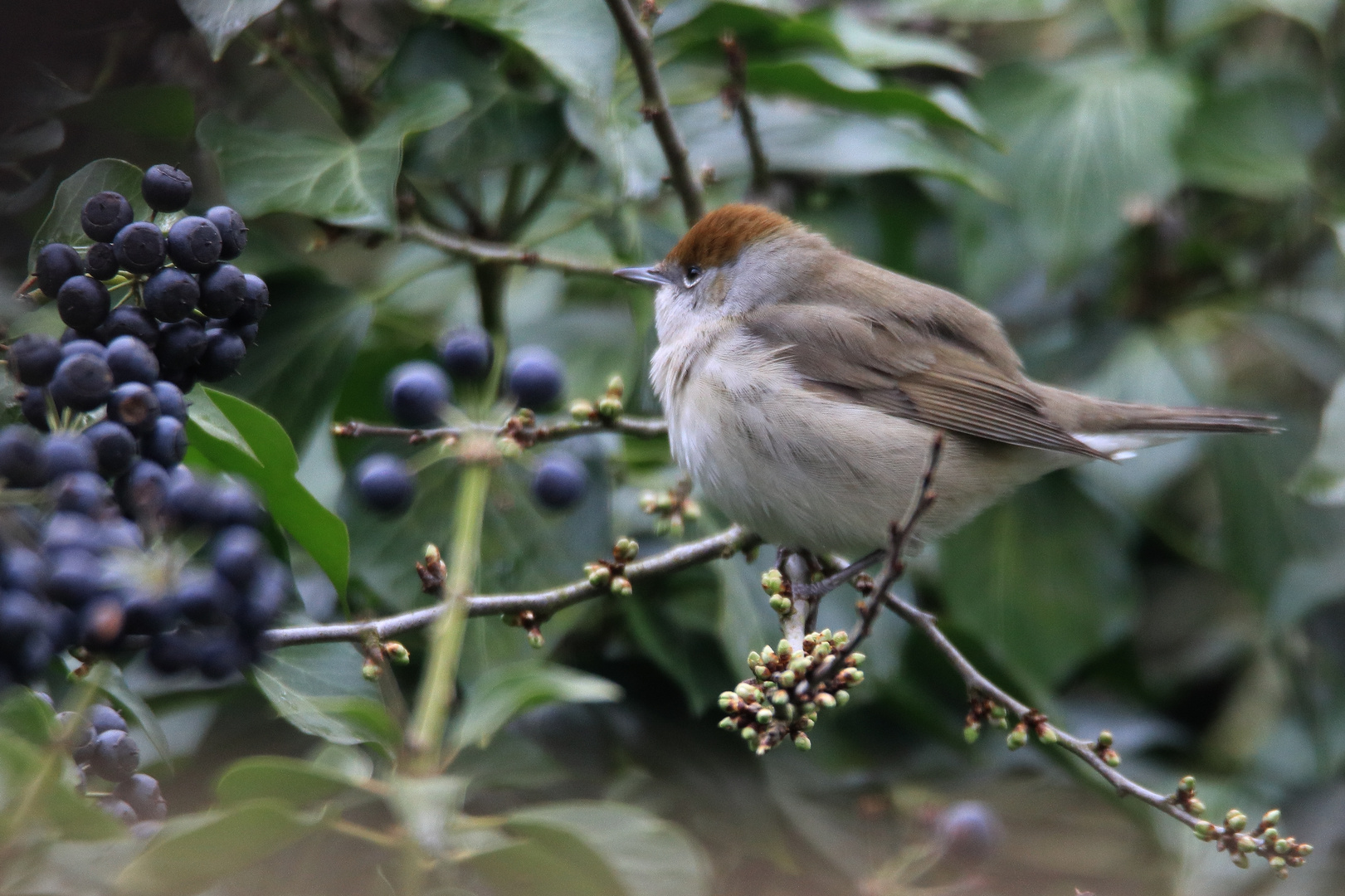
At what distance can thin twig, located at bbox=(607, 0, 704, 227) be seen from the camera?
2395 mm

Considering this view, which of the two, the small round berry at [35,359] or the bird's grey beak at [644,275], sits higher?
the small round berry at [35,359]

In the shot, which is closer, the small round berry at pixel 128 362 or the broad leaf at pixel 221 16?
the small round berry at pixel 128 362

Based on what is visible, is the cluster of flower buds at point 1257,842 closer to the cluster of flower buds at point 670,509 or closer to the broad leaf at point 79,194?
the cluster of flower buds at point 670,509

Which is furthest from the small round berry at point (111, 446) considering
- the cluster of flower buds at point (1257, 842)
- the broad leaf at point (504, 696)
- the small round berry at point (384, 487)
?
the cluster of flower buds at point (1257, 842)

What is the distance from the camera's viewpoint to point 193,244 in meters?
1.53

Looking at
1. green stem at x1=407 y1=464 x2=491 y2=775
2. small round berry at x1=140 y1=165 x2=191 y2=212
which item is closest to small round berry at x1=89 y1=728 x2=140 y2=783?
green stem at x1=407 y1=464 x2=491 y2=775

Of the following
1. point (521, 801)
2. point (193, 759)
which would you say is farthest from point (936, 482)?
point (193, 759)

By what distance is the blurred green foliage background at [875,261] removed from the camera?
2410 millimetres

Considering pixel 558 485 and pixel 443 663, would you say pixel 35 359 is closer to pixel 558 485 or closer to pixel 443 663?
pixel 443 663

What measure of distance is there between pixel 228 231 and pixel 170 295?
0.14 m

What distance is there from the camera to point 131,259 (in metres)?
1.50

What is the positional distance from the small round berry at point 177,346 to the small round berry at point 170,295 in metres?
0.03

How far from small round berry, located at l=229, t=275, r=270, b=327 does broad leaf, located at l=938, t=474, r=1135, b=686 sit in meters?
1.96

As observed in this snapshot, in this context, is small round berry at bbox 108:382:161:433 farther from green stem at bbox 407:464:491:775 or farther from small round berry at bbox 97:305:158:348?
green stem at bbox 407:464:491:775
